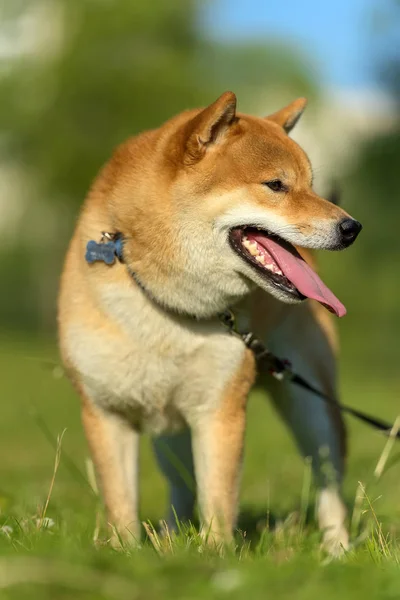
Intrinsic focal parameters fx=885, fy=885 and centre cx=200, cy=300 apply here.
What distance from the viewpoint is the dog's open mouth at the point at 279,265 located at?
3.47 meters

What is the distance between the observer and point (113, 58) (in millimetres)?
23938

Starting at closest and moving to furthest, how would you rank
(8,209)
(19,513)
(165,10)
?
(19,513)
(165,10)
(8,209)

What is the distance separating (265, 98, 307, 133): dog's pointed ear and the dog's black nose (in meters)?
0.84

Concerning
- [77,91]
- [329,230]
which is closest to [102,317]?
[329,230]

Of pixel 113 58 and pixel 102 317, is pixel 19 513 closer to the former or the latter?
pixel 102 317

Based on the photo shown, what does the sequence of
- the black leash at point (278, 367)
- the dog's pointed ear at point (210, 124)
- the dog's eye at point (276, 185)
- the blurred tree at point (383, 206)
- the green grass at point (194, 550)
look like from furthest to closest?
the blurred tree at point (383, 206), the black leash at point (278, 367), the dog's eye at point (276, 185), the dog's pointed ear at point (210, 124), the green grass at point (194, 550)

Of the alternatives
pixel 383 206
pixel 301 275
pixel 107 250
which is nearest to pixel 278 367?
pixel 301 275

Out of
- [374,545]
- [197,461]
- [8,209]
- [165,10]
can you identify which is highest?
[165,10]

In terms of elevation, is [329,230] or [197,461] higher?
[329,230]

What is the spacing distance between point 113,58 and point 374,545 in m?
22.5

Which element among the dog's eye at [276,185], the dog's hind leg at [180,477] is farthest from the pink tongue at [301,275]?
the dog's hind leg at [180,477]

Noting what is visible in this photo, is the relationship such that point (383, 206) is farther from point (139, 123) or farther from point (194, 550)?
point (194, 550)

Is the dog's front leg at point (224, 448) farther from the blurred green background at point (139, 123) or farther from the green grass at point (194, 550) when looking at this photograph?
the blurred green background at point (139, 123)

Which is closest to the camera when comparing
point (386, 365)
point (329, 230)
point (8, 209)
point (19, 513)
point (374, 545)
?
point (374, 545)
